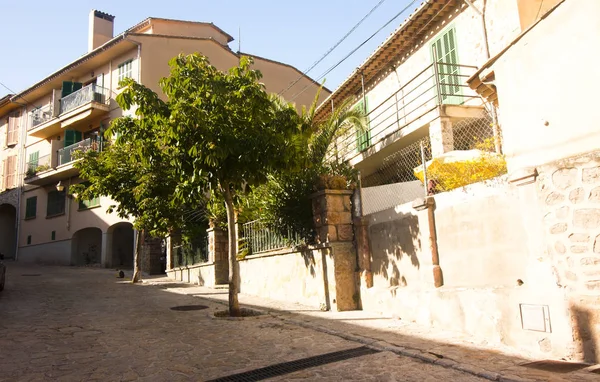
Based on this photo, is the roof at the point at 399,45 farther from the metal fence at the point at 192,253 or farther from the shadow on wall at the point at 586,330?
the shadow on wall at the point at 586,330

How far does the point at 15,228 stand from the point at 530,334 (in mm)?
32057

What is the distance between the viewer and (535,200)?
5445 mm

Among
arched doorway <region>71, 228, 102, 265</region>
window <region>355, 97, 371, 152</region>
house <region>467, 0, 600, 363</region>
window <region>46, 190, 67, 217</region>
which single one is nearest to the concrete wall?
arched doorway <region>71, 228, 102, 265</region>

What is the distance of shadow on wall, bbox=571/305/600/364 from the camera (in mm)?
4676

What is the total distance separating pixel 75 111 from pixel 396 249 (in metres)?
21.9

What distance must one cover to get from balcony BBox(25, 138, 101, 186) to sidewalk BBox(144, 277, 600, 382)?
732 inches

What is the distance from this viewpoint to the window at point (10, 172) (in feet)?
95.7

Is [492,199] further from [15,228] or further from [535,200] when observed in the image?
[15,228]

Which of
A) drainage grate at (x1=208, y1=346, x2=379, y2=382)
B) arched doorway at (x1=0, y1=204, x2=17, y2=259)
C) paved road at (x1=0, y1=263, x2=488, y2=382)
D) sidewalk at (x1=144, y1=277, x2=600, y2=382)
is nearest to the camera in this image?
sidewalk at (x1=144, y1=277, x2=600, y2=382)

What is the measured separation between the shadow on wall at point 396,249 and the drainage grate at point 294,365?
225 cm

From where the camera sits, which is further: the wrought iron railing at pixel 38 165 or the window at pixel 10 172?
the window at pixel 10 172

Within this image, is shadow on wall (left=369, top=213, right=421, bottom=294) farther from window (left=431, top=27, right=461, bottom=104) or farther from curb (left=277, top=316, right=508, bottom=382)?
window (left=431, top=27, right=461, bottom=104)

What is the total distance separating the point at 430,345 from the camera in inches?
231

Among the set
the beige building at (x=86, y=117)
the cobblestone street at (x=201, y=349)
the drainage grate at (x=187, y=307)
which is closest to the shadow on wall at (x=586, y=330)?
the cobblestone street at (x=201, y=349)
